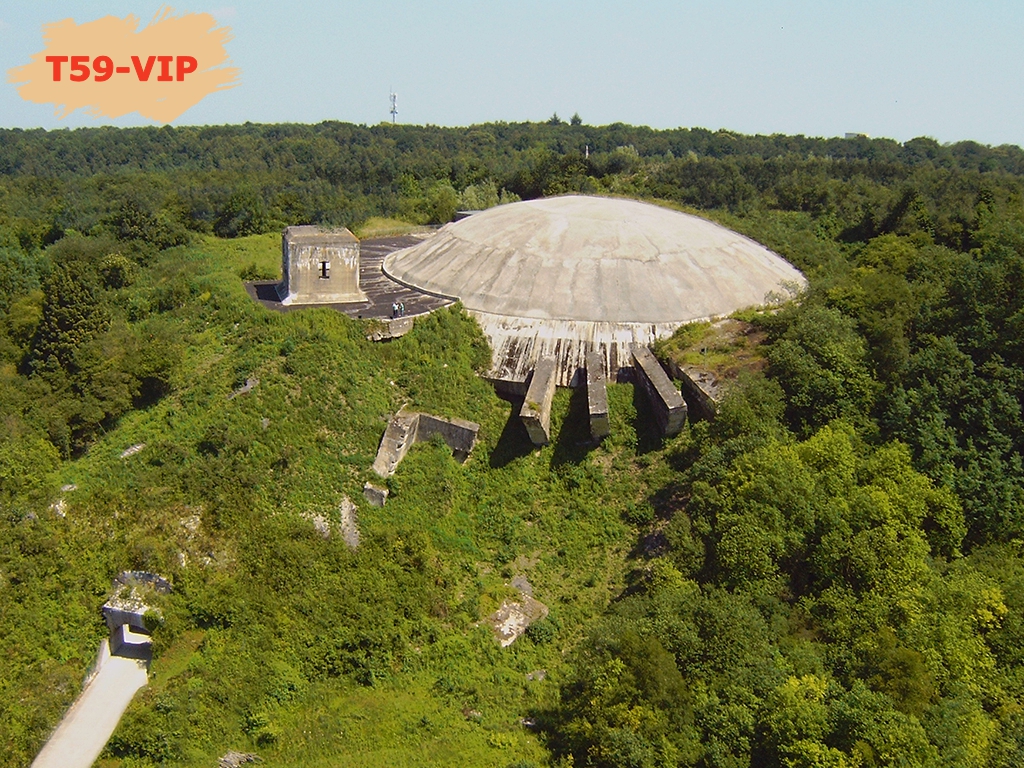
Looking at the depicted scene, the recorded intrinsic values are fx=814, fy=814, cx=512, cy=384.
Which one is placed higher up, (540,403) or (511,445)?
(540,403)

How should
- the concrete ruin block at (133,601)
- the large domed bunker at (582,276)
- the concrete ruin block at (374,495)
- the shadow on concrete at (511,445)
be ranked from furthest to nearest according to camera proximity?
1. the large domed bunker at (582,276)
2. the shadow on concrete at (511,445)
3. the concrete ruin block at (374,495)
4. the concrete ruin block at (133,601)

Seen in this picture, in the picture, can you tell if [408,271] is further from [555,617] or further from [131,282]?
[555,617]

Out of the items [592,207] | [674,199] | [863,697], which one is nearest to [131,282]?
[592,207]

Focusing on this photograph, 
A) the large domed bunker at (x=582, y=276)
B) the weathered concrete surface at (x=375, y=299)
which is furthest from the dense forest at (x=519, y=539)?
the large domed bunker at (x=582, y=276)

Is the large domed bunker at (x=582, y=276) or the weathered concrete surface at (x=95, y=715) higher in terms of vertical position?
the large domed bunker at (x=582, y=276)

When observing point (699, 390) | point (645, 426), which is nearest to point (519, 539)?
point (645, 426)

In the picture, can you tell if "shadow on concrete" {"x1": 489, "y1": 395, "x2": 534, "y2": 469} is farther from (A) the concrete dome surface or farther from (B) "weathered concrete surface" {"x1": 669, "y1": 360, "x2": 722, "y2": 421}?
(B) "weathered concrete surface" {"x1": 669, "y1": 360, "x2": 722, "y2": 421}

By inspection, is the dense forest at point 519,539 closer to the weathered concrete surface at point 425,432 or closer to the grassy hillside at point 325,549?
the grassy hillside at point 325,549

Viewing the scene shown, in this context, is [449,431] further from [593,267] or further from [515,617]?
[593,267]
